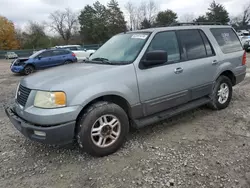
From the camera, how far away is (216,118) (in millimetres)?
4438

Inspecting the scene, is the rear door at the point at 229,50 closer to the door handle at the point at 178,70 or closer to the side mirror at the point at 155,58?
the door handle at the point at 178,70

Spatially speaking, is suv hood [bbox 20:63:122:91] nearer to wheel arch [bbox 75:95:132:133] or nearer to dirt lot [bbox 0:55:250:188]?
wheel arch [bbox 75:95:132:133]

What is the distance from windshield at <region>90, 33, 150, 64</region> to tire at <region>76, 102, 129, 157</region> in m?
0.83

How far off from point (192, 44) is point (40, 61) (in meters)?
12.3

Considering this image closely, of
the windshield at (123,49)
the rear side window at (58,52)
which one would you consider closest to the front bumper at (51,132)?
the windshield at (123,49)

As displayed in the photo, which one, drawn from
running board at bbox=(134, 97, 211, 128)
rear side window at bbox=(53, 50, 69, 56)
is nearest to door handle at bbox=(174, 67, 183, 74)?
running board at bbox=(134, 97, 211, 128)

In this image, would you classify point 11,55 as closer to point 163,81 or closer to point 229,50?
point 229,50

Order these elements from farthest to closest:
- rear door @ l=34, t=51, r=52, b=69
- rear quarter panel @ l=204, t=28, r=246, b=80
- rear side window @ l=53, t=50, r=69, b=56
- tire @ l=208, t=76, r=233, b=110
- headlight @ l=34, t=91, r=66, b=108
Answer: rear side window @ l=53, t=50, r=69, b=56 < rear door @ l=34, t=51, r=52, b=69 < tire @ l=208, t=76, r=233, b=110 < rear quarter panel @ l=204, t=28, r=246, b=80 < headlight @ l=34, t=91, r=66, b=108

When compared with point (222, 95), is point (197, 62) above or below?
above

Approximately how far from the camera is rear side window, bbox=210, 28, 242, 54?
15.4 feet

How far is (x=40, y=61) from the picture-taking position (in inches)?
570

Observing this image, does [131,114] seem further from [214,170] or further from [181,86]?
[214,170]

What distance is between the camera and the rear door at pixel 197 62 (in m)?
3.99

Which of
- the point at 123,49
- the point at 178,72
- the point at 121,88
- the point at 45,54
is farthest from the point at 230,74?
the point at 45,54
